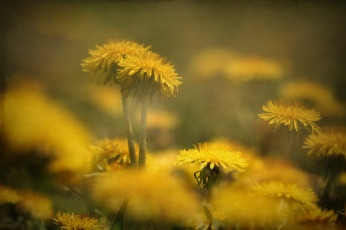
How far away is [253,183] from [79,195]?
0.89 m

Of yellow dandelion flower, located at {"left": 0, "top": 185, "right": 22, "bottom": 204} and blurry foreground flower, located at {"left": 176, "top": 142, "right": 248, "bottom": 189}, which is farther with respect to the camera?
yellow dandelion flower, located at {"left": 0, "top": 185, "right": 22, "bottom": 204}

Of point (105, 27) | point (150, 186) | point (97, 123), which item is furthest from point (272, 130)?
point (105, 27)

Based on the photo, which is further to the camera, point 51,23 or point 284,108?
point 51,23

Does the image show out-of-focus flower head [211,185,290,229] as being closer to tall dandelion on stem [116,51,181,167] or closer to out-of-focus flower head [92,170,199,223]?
out-of-focus flower head [92,170,199,223]

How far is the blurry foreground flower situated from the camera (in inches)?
53.9

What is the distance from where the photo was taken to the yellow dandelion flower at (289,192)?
145cm

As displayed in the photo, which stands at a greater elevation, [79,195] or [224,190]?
[224,190]

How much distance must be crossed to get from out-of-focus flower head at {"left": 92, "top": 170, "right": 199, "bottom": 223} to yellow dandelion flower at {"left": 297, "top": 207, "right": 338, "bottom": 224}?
525 mm

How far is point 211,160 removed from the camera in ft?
4.49

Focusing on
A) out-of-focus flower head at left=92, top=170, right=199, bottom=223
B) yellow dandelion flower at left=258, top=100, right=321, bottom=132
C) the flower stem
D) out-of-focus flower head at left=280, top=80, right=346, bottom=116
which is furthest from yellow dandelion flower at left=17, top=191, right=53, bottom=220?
out-of-focus flower head at left=280, top=80, right=346, bottom=116

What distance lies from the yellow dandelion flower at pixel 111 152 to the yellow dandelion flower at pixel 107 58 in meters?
0.31

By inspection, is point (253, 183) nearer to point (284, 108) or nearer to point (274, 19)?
point (284, 108)

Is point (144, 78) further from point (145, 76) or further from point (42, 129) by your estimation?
point (42, 129)

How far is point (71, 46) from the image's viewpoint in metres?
1.60
